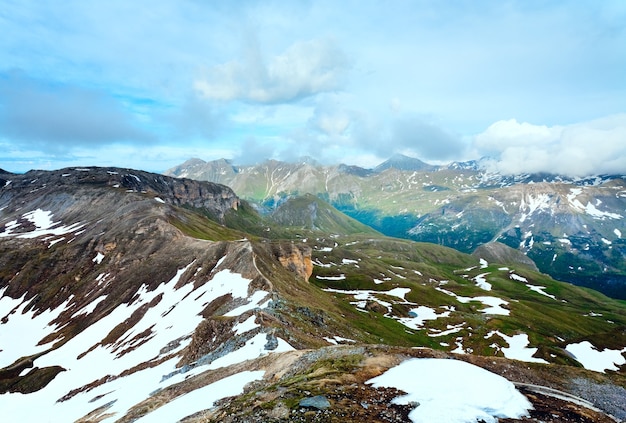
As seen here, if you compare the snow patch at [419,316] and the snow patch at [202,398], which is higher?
the snow patch at [202,398]

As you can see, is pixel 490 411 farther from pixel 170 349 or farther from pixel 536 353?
pixel 536 353

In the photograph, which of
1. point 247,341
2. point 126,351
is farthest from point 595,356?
point 126,351

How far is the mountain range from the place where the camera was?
2412cm

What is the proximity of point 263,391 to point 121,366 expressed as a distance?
50550 mm

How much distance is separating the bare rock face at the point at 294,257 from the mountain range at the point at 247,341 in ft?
1.99

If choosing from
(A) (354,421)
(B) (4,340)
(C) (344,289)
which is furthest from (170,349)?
(C) (344,289)

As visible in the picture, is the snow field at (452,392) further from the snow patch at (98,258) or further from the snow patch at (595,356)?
the snow patch at (98,258)

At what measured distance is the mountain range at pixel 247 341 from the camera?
24.1 m

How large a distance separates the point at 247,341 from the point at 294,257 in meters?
88.3

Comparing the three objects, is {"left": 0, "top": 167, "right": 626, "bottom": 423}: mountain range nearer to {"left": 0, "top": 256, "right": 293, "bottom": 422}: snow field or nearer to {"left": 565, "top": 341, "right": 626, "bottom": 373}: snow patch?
{"left": 0, "top": 256, "right": 293, "bottom": 422}: snow field

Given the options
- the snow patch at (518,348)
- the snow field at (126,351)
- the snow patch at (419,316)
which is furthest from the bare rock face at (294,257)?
the snow patch at (518,348)

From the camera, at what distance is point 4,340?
108 m

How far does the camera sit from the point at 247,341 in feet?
151

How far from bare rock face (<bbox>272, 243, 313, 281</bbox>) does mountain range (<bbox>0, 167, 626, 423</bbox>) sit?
606 mm
